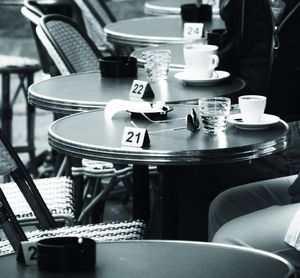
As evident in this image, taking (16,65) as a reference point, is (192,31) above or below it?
above

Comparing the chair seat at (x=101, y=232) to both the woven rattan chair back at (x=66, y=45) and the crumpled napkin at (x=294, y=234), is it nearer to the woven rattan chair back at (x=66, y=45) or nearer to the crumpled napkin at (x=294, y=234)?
the crumpled napkin at (x=294, y=234)

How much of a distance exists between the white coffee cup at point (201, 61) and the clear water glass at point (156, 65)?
104 millimetres

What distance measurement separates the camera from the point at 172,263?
2158mm

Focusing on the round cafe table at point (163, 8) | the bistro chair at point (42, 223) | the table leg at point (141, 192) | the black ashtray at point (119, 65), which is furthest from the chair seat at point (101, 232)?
the round cafe table at point (163, 8)

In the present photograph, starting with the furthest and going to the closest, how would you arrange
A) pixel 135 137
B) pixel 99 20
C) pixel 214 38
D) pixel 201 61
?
pixel 99 20 < pixel 214 38 < pixel 201 61 < pixel 135 137

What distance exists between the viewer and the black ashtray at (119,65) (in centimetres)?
422

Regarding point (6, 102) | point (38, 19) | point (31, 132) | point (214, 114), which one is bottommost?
point (31, 132)

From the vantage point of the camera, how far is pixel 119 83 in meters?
4.14

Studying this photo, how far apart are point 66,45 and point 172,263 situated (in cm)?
296

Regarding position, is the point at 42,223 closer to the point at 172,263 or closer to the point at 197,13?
the point at 172,263

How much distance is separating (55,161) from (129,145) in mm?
2984

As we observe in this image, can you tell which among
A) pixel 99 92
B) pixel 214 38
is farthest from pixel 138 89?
pixel 214 38

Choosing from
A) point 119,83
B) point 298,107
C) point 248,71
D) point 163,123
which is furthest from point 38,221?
point 298,107

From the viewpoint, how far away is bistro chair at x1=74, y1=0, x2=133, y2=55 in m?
6.52
